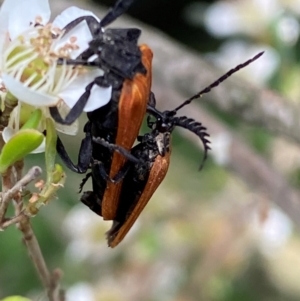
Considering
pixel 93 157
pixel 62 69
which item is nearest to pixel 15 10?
pixel 62 69

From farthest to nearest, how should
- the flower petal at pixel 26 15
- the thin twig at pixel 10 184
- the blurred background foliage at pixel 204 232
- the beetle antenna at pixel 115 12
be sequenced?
1. the blurred background foliage at pixel 204 232
2. the beetle antenna at pixel 115 12
3. the flower petal at pixel 26 15
4. the thin twig at pixel 10 184

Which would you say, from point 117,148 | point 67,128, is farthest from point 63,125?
point 117,148

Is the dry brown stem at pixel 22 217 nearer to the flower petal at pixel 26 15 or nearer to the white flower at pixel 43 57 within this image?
the white flower at pixel 43 57

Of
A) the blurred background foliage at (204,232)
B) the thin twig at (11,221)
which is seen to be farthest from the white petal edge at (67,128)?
the blurred background foliage at (204,232)

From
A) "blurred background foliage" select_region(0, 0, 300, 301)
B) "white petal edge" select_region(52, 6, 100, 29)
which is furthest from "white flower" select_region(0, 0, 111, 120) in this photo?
"blurred background foliage" select_region(0, 0, 300, 301)

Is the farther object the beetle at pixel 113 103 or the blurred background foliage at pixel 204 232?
the blurred background foliage at pixel 204 232

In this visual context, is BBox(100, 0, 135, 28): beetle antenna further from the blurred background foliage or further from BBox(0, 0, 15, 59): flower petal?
the blurred background foliage
